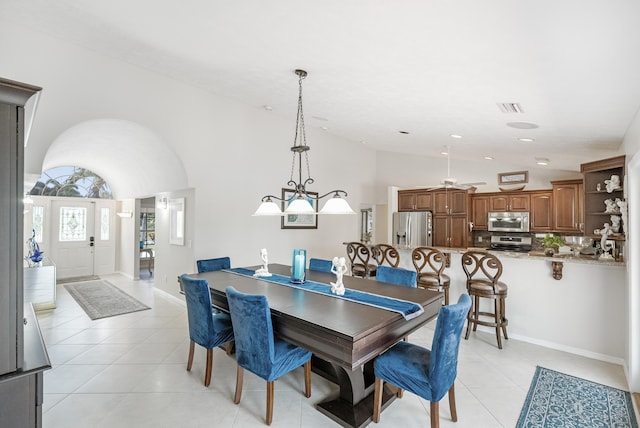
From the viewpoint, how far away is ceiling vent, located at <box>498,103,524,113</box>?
3.05 metres

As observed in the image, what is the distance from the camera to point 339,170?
7215mm

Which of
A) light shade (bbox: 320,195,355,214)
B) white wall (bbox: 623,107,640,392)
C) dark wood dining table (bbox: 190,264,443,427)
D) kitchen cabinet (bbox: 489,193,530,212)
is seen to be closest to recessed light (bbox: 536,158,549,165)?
kitchen cabinet (bbox: 489,193,530,212)

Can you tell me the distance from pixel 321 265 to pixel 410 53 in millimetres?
2611

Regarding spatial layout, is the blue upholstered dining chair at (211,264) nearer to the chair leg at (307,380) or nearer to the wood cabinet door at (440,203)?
the chair leg at (307,380)

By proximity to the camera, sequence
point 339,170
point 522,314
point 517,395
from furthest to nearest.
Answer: point 339,170 → point 522,314 → point 517,395

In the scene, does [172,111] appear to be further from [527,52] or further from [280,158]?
[527,52]

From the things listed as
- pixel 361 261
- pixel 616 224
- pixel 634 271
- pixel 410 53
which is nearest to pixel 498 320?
pixel 634 271

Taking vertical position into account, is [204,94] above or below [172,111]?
above

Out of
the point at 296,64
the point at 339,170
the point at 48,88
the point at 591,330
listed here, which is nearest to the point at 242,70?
the point at 296,64

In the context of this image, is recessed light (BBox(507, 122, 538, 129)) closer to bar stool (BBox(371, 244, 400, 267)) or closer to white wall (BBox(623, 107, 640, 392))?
white wall (BBox(623, 107, 640, 392))

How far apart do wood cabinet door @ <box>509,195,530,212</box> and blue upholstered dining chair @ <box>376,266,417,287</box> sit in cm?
456

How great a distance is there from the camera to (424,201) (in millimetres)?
7387

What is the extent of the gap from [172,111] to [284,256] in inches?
121

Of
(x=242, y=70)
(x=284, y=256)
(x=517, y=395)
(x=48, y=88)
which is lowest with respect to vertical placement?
(x=517, y=395)
